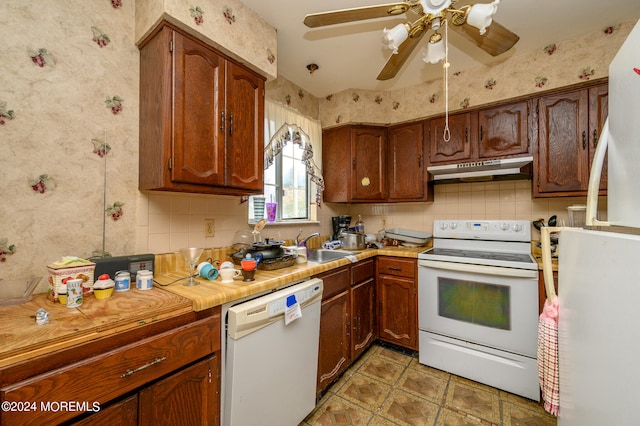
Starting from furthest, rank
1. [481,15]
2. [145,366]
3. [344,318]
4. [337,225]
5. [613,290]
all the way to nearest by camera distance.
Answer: [337,225], [344,318], [481,15], [145,366], [613,290]

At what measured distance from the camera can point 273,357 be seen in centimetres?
124

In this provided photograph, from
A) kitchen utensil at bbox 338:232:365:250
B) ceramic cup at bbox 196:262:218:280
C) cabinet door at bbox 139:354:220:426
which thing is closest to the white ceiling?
kitchen utensil at bbox 338:232:365:250

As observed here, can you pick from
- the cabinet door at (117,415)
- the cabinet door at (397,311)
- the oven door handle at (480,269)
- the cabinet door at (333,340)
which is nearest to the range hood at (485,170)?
the oven door handle at (480,269)

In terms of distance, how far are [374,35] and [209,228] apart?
172 centimetres

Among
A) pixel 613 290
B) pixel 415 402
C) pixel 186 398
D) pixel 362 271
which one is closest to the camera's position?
pixel 613 290

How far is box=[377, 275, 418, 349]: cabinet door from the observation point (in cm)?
211

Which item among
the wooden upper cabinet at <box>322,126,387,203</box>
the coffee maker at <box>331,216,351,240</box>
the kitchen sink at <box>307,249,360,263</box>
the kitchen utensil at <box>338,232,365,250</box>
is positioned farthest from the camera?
the coffee maker at <box>331,216,351,240</box>

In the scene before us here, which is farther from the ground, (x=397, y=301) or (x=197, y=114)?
(x=197, y=114)

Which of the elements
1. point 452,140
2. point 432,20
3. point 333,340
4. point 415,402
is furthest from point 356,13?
point 415,402

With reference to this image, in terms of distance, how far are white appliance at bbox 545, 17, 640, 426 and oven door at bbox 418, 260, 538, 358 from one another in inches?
43.6

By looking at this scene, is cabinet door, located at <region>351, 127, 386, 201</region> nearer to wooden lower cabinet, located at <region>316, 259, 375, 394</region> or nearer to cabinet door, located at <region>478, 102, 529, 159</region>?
wooden lower cabinet, located at <region>316, 259, 375, 394</region>

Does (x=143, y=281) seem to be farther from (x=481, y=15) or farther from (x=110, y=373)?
(x=481, y=15)

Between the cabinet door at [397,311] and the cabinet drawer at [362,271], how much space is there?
0.41 ft

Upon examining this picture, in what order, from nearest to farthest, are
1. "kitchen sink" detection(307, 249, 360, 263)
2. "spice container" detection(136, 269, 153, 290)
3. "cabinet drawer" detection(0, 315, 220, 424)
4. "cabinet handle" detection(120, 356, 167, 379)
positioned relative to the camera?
"cabinet drawer" detection(0, 315, 220, 424)
"cabinet handle" detection(120, 356, 167, 379)
"spice container" detection(136, 269, 153, 290)
"kitchen sink" detection(307, 249, 360, 263)
